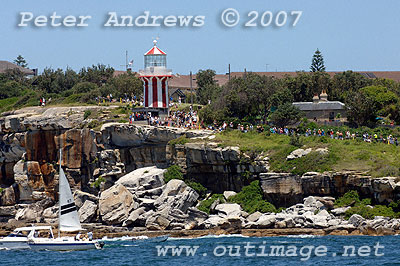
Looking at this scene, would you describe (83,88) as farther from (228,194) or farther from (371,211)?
(371,211)

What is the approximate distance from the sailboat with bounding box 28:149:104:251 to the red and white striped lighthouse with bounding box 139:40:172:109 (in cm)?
2223

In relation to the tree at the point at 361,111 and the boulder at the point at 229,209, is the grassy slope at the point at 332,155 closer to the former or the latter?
the boulder at the point at 229,209

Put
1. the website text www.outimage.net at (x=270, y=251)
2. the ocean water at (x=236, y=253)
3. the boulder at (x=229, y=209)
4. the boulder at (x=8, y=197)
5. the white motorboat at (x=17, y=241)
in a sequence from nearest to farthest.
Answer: the ocean water at (x=236, y=253), the website text www.outimage.net at (x=270, y=251), the white motorboat at (x=17, y=241), the boulder at (x=229, y=209), the boulder at (x=8, y=197)

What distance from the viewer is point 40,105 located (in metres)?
91.0

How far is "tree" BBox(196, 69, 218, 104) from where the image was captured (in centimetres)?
9894

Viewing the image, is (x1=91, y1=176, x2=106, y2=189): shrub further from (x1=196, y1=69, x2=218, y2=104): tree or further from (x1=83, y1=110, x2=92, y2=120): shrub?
(x1=196, y1=69, x2=218, y2=104): tree

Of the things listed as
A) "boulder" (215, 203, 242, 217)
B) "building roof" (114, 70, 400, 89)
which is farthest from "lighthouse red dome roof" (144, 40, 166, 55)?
"building roof" (114, 70, 400, 89)

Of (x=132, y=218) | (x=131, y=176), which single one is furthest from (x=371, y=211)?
(x=131, y=176)

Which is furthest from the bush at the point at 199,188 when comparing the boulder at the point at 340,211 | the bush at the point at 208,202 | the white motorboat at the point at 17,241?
the white motorboat at the point at 17,241

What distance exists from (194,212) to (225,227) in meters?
3.86

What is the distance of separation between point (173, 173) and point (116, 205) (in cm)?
695

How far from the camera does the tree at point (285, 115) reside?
7831 centimetres

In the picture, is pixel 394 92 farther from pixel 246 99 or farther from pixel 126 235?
pixel 126 235

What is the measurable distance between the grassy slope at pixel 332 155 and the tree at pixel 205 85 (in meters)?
27.8
